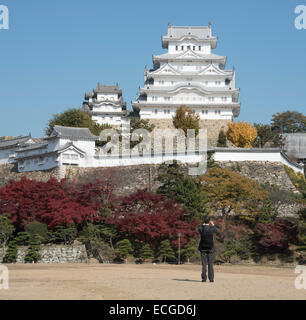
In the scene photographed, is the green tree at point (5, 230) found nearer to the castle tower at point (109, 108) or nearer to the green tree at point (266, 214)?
the green tree at point (266, 214)

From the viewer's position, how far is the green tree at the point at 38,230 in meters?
31.1

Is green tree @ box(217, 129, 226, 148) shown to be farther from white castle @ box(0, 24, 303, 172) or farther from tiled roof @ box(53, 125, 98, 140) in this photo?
tiled roof @ box(53, 125, 98, 140)

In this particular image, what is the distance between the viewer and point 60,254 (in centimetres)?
3006

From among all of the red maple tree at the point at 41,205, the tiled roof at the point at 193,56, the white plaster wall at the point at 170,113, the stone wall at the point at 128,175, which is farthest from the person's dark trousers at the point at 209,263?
the tiled roof at the point at 193,56

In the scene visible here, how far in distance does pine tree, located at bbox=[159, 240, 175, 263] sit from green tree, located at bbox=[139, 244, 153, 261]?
0.65 meters

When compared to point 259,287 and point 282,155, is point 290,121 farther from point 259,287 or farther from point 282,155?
point 259,287

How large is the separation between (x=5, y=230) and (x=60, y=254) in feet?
13.0

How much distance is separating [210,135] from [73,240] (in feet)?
85.0

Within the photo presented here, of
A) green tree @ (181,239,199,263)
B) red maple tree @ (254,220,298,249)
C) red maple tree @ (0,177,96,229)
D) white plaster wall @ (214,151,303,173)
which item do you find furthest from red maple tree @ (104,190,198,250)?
white plaster wall @ (214,151,303,173)

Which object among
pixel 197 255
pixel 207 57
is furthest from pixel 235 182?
pixel 207 57

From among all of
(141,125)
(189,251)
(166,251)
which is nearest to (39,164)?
(141,125)

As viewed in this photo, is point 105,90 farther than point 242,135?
Yes

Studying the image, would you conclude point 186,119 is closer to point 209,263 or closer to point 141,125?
point 141,125

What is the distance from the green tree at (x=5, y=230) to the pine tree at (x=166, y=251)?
9.15 meters
